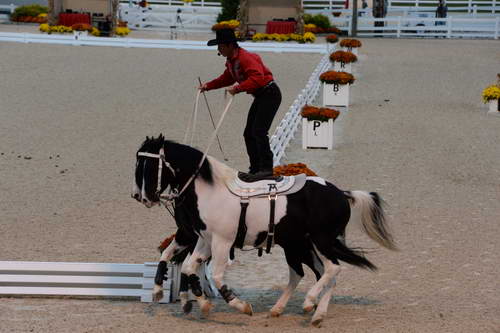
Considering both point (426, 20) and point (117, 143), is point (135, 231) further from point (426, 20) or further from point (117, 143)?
point (426, 20)

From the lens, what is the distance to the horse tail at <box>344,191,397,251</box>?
8.14m

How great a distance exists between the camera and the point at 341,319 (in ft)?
26.0

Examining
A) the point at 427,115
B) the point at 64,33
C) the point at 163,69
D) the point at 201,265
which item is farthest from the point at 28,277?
the point at 64,33

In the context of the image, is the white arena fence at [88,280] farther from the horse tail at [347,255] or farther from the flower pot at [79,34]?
the flower pot at [79,34]

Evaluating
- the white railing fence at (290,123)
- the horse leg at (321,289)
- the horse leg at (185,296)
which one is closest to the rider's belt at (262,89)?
the horse leg at (321,289)

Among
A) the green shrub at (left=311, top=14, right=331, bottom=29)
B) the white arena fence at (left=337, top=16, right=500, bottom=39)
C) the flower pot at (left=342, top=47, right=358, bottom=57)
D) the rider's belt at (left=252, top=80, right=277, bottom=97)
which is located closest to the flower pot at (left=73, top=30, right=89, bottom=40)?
the flower pot at (left=342, top=47, right=358, bottom=57)

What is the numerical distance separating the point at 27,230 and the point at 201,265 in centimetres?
369

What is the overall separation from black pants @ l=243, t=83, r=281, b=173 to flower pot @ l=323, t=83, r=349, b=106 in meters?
14.5

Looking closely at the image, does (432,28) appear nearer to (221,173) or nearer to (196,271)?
(221,173)

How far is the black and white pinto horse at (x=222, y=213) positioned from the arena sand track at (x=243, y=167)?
1.15 feet

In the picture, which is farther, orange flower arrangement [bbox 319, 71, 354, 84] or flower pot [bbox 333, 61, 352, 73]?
flower pot [bbox 333, 61, 352, 73]

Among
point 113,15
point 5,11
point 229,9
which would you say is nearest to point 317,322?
point 113,15

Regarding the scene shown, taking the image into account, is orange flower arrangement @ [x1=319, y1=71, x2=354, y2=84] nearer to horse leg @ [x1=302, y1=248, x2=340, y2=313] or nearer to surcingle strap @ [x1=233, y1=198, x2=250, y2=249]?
horse leg @ [x1=302, y1=248, x2=340, y2=313]

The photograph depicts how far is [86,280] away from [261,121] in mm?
2285
